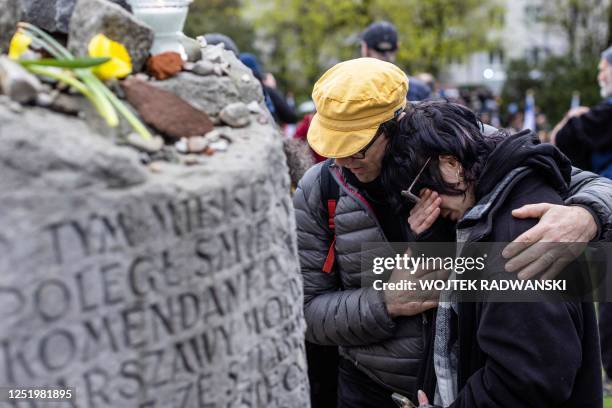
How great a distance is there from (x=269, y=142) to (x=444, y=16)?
90.5 feet

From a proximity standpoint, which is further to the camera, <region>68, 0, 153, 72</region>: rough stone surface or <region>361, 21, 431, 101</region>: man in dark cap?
<region>361, 21, 431, 101</region>: man in dark cap

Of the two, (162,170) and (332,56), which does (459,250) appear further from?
(332,56)

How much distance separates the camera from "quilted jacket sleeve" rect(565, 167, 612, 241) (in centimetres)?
273

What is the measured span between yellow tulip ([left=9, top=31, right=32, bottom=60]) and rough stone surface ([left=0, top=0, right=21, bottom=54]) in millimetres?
19

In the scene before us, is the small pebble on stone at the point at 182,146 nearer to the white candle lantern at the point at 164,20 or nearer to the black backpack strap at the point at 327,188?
the white candle lantern at the point at 164,20

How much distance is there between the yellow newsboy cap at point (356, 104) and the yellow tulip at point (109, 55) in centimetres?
111

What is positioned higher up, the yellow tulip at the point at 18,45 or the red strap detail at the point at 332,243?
the yellow tulip at the point at 18,45

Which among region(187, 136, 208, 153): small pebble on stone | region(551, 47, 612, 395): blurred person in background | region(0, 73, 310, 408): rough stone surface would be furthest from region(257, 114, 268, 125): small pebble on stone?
region(551, 47, 612, 395): blurred person in background

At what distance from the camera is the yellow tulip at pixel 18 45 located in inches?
75.4

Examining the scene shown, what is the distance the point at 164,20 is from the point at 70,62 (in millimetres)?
441

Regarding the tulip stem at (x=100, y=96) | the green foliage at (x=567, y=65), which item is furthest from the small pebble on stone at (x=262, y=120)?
the green foliage at (x=567, y=65)

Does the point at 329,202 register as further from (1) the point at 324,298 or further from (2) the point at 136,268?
(2) the point at 136,268

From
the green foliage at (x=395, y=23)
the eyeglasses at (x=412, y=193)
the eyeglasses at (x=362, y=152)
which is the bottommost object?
the green foliage at (x=395, y=23)

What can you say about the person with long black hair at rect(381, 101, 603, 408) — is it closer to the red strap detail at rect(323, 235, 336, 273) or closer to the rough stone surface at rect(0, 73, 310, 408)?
the red strap detail at rect(323, 235, 336, 273)
